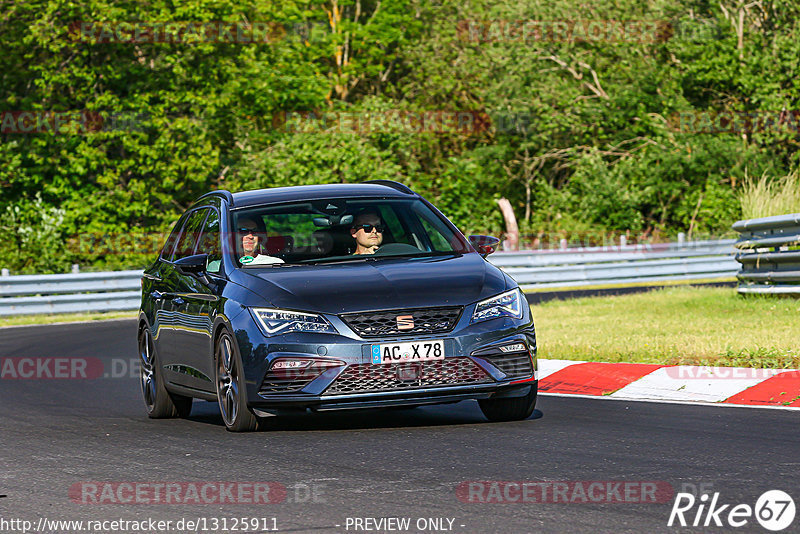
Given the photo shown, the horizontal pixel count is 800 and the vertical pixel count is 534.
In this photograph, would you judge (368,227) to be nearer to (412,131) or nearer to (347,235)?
(347,235)

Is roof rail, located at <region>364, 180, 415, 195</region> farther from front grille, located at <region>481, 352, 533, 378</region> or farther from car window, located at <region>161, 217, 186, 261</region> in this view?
front grille, located at <region>481, 352, 533, 378</region>

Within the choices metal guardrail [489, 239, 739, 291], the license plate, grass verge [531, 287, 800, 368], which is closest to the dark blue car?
the license plate

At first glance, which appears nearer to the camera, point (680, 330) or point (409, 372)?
point (409, 372)

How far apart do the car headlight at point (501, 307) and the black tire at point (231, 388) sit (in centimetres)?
155

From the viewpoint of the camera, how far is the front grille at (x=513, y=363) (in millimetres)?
8789

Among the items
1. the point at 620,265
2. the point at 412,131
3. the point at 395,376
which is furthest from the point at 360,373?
the point at 412,131

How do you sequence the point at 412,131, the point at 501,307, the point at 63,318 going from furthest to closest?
1. the point at 412,131
2. the point at 63,318
3. the point at 501,307

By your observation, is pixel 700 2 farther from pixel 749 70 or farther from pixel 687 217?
pixel 687 217

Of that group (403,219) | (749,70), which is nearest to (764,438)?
(403,219)

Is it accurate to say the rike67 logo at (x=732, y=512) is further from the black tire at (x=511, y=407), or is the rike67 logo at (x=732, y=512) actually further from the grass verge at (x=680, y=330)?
the grass verge at (x=680, y=330)

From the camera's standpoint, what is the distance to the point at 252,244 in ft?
32.4

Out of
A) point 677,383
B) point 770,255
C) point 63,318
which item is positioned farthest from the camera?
point 63,318

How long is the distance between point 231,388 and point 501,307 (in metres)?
1.85

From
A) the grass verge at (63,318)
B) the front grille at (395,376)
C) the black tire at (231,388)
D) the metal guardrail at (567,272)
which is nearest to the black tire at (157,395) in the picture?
the black tire at (231,388)
